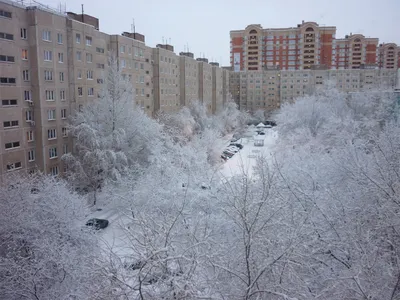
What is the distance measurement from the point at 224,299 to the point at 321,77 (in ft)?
271

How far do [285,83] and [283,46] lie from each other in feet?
70.3

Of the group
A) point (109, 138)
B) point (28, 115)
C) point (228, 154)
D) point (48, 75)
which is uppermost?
point (48, 75)

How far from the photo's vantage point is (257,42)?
100 metres

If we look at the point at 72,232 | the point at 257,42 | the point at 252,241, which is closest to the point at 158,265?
the point at 252,241

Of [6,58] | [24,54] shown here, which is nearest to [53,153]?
[24,54]

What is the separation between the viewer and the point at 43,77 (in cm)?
2562

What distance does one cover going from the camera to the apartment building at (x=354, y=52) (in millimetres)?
105375

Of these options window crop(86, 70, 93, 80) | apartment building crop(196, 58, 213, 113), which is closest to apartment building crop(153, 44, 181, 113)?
apartment building crop(196, 58, 213, 113)

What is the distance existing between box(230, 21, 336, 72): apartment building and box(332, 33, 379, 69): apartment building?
6.40 meters

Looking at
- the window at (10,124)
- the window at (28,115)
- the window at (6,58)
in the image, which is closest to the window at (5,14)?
the window at (6,58)

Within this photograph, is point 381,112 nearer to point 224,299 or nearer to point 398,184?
point 398,184

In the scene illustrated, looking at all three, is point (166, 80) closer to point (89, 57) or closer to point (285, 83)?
point (89, 57)

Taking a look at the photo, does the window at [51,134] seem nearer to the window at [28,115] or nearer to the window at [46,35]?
the window at [28,115]

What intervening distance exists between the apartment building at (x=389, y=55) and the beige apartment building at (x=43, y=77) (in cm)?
10489
